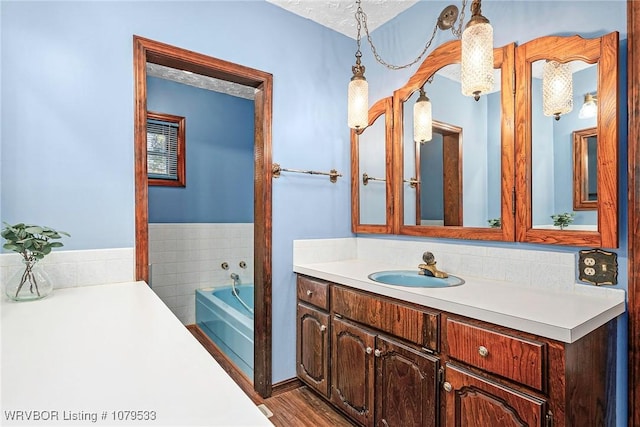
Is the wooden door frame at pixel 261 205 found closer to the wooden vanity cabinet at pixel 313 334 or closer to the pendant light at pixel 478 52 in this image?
the wooden vanity cabinet at pixel 313 334

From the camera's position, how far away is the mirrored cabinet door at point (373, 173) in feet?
7.61

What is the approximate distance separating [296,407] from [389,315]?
3.14ft

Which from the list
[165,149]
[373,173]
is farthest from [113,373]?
[165,149]

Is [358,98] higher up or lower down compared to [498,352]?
higher up

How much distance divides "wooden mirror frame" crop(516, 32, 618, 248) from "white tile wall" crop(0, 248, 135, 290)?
1.93 meters

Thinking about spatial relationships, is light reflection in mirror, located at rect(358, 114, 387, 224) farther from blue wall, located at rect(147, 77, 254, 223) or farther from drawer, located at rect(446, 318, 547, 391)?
blue wall, located at rect(147, 77, 254, 223)

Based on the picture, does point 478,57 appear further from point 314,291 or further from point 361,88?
point 314,291

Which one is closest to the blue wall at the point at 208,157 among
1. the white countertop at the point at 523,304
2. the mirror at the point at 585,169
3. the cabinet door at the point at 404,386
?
the white countertop at the point at 523,304

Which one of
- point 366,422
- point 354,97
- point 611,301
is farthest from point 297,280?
point 611,301

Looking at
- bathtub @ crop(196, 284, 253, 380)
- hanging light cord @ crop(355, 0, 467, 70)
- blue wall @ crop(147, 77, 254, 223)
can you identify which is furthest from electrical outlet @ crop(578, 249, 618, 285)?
blue wall @ crop(147, 77, 254, 223)

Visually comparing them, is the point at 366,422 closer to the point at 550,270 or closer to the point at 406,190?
the point at 550,270

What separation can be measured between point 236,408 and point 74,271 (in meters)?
1.38

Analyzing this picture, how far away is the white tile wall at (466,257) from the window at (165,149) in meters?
1.77

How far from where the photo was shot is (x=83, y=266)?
152cm
